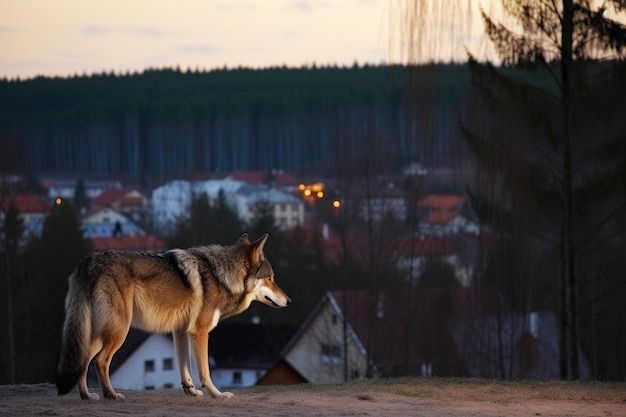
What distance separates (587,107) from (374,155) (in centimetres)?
3626

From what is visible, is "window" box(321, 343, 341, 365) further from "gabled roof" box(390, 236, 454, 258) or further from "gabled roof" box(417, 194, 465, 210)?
"gabled roof" box(417, 194, 465, 210)

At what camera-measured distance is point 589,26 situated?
24.0m

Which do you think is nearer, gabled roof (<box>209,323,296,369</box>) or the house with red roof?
the house with red roof

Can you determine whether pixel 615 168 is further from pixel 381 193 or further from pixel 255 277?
pixel 381 193

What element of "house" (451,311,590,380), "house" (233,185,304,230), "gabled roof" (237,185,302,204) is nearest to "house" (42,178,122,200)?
"gabled roof" (237,185,302,204)

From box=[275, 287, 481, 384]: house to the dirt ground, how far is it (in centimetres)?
3326

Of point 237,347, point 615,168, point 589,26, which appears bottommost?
point 237,347

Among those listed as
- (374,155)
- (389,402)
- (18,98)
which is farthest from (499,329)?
(18,98)

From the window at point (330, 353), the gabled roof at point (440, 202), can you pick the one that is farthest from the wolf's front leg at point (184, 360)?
the gabled roof at point (440, 202)

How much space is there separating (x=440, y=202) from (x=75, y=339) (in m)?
67.0

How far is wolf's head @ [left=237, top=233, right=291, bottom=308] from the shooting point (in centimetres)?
1415

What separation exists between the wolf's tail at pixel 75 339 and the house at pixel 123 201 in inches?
4864

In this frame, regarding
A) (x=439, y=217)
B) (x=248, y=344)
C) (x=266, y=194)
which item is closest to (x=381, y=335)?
(x=248, y=344)

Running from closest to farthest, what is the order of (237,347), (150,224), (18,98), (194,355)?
(194,355) → (237,347) → (150,224) → (18,98)
